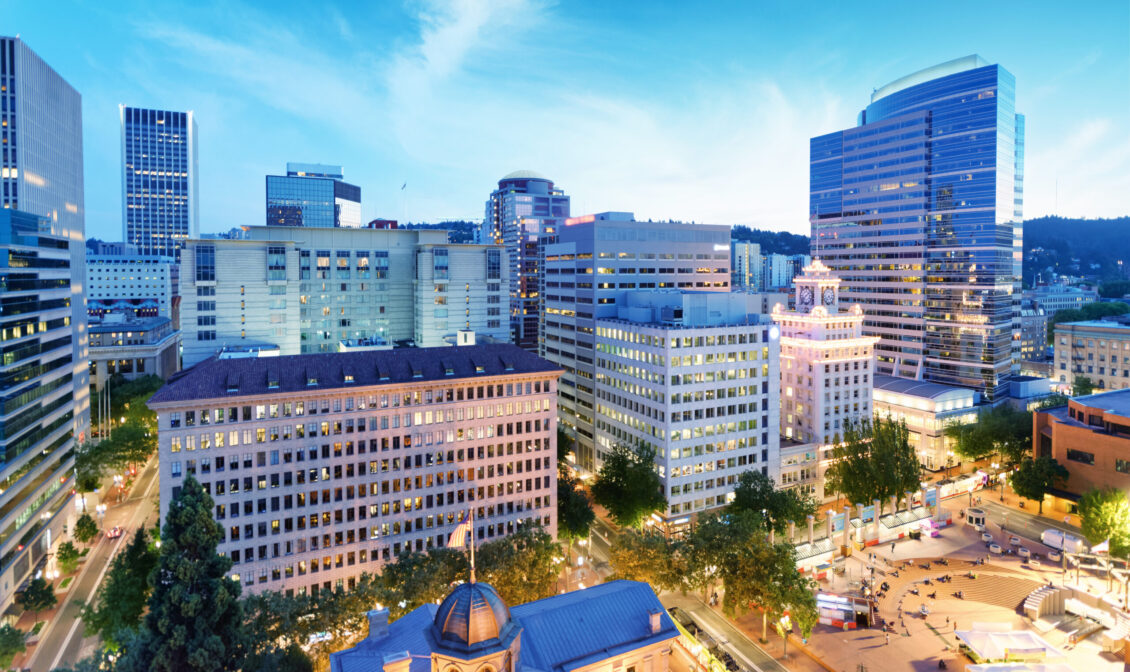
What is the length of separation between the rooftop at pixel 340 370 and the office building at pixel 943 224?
421 ft

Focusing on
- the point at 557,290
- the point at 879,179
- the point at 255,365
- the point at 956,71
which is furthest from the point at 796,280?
the point at 255,365

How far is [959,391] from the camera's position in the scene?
484 ft

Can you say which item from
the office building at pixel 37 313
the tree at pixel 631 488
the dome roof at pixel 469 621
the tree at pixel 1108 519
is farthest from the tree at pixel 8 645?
the tree at pixel 1108 519

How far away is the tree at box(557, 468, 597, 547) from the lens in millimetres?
100688

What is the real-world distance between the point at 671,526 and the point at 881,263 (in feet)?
415

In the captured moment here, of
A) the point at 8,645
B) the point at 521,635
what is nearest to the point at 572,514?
the point at 521,635

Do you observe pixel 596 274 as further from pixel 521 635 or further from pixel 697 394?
pixel 521 635

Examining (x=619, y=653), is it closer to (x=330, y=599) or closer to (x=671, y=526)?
(x=330, y=599)

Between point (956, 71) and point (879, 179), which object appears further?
point (879, 179)

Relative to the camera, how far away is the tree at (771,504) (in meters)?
98.2

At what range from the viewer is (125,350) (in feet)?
558

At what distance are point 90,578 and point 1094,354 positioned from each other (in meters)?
238

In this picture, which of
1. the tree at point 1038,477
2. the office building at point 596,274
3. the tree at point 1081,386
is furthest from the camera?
the tree at point 1081,386

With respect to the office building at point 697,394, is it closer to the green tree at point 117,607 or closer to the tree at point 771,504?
the tree at point 771,504
